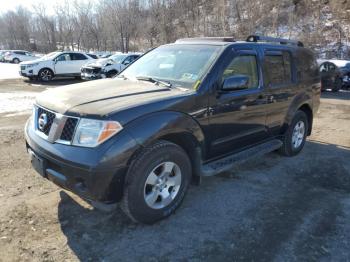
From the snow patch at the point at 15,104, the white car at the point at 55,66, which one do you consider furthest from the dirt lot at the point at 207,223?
the white car at the point at 55,66

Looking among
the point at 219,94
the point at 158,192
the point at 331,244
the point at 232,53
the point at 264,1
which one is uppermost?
the point at 264,1

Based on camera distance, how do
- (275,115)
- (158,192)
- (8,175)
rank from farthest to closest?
(275,115) < (8,175) < (158,192)

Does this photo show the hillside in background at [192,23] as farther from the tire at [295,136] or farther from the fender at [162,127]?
the fender at [162,127]

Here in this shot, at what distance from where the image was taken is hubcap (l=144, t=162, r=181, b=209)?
3.51 metres

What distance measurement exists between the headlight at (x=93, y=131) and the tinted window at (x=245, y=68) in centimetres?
162

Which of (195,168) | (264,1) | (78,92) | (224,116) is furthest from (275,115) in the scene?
(264,1)

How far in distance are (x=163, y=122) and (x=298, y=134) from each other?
3508 millimetres

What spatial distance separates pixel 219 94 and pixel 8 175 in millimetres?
3121

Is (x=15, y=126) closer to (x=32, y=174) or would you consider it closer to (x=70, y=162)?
(x=32, y=174)

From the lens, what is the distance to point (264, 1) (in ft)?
102

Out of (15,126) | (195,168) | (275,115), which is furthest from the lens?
(15,126)

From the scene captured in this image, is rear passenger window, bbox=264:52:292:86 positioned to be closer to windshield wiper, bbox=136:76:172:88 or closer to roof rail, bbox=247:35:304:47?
roof rail, bbox=247:35:304:47

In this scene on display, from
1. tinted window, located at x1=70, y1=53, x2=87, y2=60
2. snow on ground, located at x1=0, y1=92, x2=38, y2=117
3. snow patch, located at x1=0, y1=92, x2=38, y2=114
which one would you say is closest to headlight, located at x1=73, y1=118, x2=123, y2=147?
snow on ground, located at x1=0, y1=92, x2=38, y2=117

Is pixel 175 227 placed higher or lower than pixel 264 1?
lower
